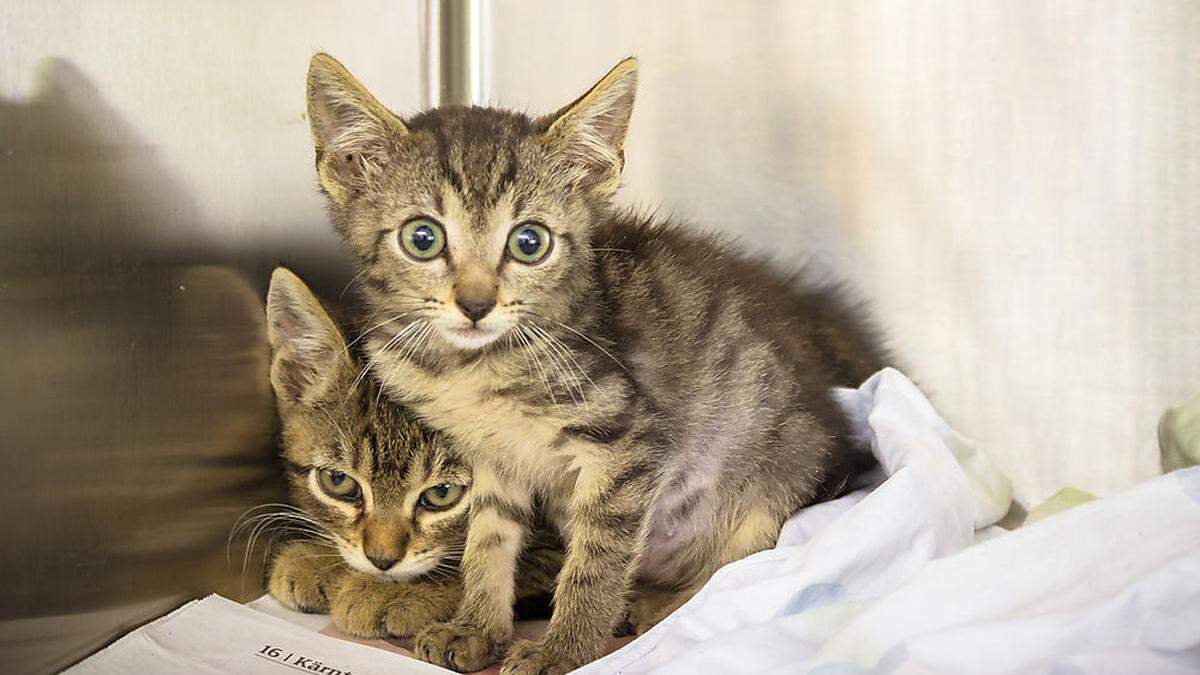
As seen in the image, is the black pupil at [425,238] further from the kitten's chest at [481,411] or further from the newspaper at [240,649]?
the newspaper at [240,649]

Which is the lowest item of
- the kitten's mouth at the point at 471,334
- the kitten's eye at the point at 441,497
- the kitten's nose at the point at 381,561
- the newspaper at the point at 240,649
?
the newspaper at the point at 240,649

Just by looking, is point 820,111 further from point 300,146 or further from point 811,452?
point 300,146

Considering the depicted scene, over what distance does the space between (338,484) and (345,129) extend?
0.52 m

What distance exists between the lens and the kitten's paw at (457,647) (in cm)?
140

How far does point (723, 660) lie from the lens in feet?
3.96

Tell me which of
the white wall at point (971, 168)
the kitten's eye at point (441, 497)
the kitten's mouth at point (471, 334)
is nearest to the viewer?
the kitten's mouth at point (471, 334)

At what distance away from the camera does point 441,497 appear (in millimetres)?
1593

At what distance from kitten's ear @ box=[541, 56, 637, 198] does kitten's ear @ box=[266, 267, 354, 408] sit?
0.44 m

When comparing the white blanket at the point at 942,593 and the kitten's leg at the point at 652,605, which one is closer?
the white blanket at the point at 942,593

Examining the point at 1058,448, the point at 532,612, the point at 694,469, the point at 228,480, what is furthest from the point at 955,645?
the point at 228,480

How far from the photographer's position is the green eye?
1.36 metres

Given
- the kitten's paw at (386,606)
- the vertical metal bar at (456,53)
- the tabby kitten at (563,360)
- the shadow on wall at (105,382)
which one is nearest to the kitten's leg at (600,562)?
the tabby kitten at (563,360)

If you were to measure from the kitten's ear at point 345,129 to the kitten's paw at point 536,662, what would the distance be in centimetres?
62

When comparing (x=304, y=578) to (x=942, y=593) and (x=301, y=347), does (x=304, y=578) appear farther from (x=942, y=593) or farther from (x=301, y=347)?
(x=942, y=593)
